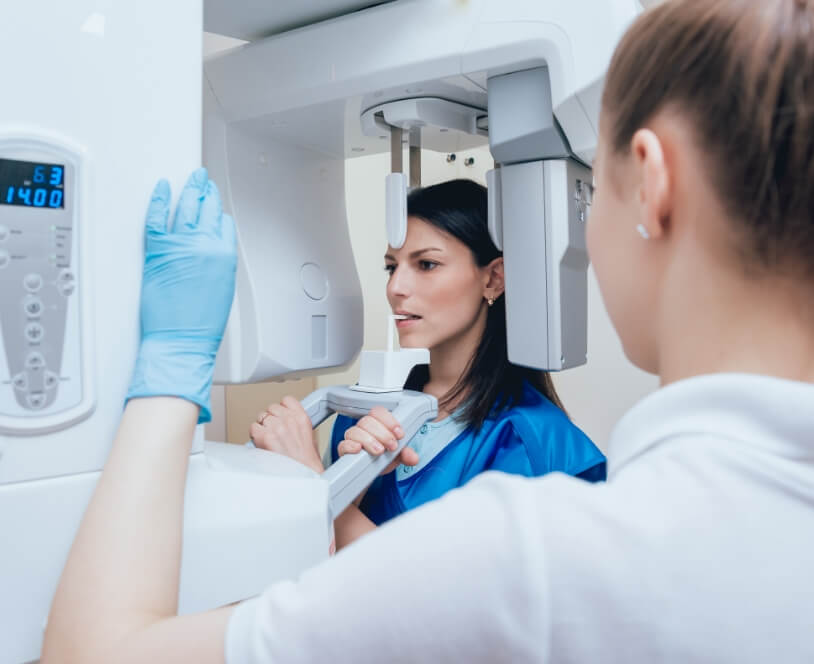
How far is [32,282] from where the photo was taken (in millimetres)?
582

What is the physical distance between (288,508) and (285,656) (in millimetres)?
296

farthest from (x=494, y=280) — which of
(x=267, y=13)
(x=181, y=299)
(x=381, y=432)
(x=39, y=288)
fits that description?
(x=39, y=288)

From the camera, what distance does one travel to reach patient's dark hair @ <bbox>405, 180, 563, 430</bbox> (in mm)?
1463

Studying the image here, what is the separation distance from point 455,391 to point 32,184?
3.41 ft

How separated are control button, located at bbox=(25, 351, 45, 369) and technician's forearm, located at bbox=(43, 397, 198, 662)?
0.27 feet

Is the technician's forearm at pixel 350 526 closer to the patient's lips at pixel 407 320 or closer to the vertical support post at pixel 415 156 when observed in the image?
the patient's lips at pixel 407 320

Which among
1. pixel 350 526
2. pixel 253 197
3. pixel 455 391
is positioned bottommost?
pixel 350 526

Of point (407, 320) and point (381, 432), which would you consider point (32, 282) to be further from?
point (407, 320)

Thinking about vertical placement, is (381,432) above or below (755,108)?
below

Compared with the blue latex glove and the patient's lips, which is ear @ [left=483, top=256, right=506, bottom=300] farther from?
the blue latex glove

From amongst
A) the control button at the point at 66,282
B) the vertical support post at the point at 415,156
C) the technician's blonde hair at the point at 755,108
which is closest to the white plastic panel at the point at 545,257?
the vertical support post at the point at 415,156

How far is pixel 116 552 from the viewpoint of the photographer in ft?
1.75

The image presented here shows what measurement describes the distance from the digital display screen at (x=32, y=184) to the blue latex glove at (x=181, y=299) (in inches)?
3.3

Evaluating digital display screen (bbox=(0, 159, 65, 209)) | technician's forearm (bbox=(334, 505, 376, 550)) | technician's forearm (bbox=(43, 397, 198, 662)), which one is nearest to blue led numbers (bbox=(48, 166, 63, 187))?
digital display screen (bbox=(0, 159, 65, 209))
